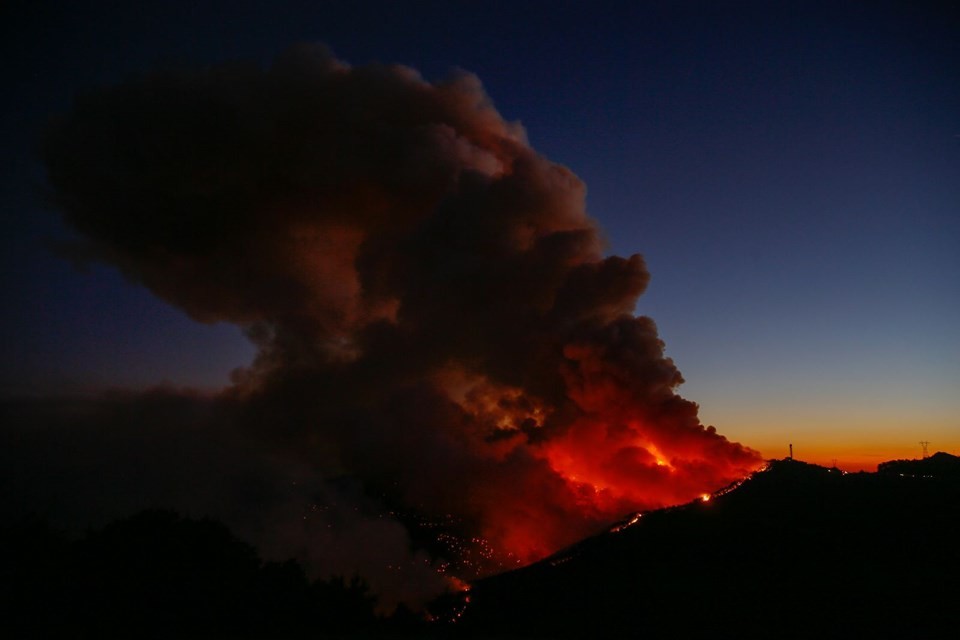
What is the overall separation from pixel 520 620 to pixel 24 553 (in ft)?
72.2

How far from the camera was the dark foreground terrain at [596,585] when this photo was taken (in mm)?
A: 22766

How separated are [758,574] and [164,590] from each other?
2523 centimetres

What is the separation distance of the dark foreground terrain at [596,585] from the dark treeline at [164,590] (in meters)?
0.09

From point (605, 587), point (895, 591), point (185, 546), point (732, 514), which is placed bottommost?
point (895, 591)

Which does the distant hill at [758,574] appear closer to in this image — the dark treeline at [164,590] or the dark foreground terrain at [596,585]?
the dark foreground terrain at [596,585]

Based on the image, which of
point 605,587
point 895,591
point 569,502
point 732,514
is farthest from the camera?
point 569,502

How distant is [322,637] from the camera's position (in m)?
22.4

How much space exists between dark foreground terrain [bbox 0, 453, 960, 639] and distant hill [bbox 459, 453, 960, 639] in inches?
3.9

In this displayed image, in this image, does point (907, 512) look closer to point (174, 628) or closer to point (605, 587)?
point (605, 587)

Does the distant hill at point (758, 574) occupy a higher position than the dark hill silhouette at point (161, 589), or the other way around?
the dark hill silhouette at point (161, 589)

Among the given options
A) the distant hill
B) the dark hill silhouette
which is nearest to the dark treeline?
the dark hill silhouette

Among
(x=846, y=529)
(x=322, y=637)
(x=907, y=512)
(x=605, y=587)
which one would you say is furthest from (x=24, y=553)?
(x=907, y=512)

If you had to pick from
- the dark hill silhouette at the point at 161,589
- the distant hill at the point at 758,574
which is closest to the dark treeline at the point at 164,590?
the dark hill silhouette at the point at 161,589

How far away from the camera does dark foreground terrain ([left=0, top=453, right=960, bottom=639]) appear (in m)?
22.8
